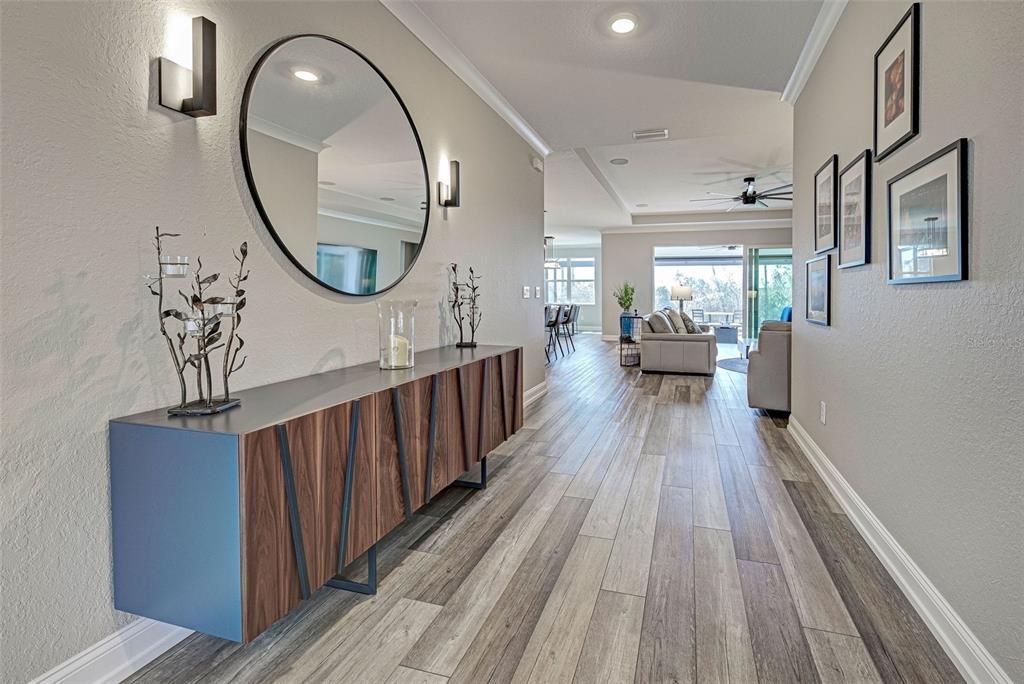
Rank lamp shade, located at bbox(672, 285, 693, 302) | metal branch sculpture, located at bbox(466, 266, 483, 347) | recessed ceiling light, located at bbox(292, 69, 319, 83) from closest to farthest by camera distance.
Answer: recessed ceiling light, located at bbox(292, 69, 319, 83), metal branch sculpture, located at bbox(466, 266, 483, 347), lamp shade, located at bbox(672, 285, 693, 302)

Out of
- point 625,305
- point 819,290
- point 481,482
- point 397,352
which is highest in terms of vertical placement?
point 625,305

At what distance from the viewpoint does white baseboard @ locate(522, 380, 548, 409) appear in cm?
501

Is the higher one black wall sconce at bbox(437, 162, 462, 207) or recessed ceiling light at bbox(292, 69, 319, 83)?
recessed ceiling light at bbox(292, 69, 319, 83)

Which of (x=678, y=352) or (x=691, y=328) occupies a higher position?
(x=691, y=328)

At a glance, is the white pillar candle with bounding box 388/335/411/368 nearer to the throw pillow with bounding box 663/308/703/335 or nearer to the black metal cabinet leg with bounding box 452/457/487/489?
the black metal cabinet leg with bounding box 452/457/487/489

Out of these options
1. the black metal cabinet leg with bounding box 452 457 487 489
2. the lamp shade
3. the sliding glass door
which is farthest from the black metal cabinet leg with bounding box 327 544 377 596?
the sliding glass door

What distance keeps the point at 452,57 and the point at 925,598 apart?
354cm

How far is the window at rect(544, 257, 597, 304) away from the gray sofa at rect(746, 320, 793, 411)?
1071 cm

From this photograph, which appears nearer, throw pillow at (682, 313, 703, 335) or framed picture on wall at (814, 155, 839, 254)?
framed picture on wall at (814, 155, 839, 254)

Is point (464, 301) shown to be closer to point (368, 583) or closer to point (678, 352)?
point (368, 583)

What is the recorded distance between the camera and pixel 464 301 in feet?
12.0

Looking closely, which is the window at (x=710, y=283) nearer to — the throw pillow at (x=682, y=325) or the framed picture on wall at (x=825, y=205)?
the throw pillow at (x=682, y=325)

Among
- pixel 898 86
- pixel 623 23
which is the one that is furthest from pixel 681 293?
pixel 898 86

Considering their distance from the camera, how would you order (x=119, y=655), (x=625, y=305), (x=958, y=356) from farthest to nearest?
(x=625, y=305)
(x=958, y=356)
(x=119, y=655)
